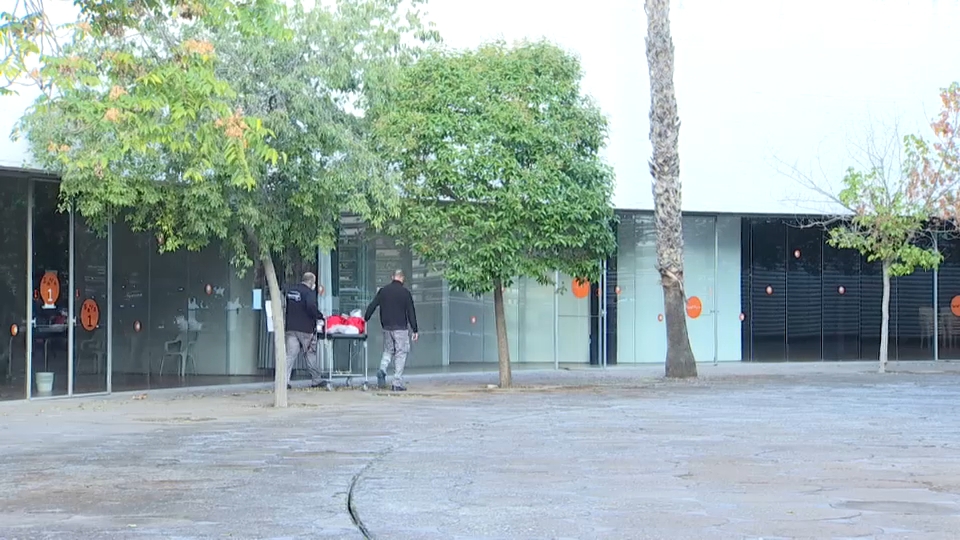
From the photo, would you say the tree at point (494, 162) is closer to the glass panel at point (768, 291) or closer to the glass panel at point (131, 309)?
the glass panel at point (131, 309)

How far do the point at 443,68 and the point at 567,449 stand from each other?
9.18 metres

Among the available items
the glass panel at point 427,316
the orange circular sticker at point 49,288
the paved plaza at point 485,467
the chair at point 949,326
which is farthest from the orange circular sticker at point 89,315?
the chair at point 949,326

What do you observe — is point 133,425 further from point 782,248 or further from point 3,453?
point 782,248

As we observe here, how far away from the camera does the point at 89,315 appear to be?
20.5m

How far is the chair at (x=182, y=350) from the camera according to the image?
76.7 ft

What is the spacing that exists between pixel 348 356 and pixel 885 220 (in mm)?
11007

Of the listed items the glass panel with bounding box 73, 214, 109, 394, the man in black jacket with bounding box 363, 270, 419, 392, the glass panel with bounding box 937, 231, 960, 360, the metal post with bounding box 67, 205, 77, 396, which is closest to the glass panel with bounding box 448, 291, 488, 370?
the man in black jacket with bounding box 363, 270, 419, 392

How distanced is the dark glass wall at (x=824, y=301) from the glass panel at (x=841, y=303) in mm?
25

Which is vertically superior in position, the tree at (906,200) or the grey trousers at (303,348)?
the tree at (906,200)

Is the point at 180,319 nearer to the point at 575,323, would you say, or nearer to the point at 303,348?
the point at 303,348

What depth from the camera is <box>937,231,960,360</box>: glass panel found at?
3195 cm

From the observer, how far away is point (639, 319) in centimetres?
2977

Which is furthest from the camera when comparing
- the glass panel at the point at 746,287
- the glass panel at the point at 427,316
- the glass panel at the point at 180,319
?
the glass panel at the point at 746,287

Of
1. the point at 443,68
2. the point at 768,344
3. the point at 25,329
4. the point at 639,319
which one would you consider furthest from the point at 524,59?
the point at 768,344
